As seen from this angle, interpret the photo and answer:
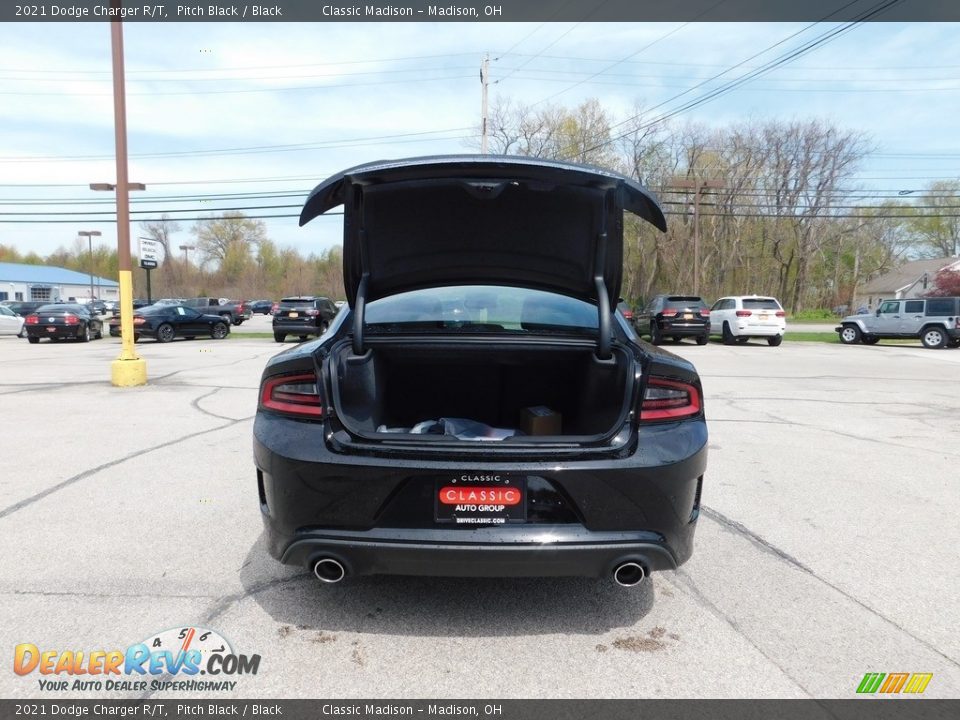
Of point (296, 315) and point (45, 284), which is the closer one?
point (296, 315)

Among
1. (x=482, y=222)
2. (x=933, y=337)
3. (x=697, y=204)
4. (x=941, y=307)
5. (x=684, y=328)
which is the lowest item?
(x=933, y=337)

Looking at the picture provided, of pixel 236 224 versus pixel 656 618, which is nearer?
pixel 656 618

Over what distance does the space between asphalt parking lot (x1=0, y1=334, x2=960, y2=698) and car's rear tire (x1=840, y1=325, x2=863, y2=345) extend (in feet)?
Answer: 66.8

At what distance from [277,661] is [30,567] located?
5.93 feet

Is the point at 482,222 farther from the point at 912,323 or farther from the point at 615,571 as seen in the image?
the point at 912,323

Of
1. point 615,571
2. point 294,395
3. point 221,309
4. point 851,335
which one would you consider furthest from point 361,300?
point 221,309

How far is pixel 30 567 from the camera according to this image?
3.38 m

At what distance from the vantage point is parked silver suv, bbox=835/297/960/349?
21.7m

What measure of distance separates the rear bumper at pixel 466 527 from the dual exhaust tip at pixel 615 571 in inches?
1.2

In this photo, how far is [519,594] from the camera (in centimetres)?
312

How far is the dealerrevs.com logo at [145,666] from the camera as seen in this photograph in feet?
7.84

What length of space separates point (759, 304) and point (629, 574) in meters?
22.3
